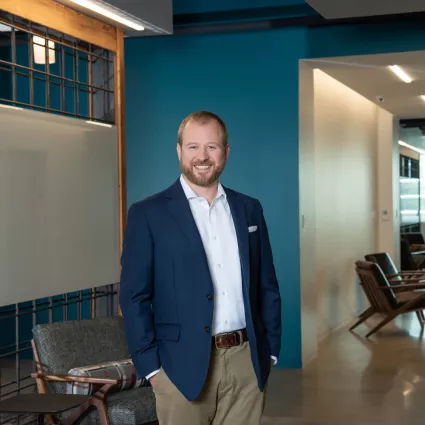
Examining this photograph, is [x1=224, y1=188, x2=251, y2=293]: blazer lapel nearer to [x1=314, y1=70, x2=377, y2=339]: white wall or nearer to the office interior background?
the office interior background

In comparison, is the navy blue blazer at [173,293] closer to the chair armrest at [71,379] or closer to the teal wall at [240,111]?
the chair armrest at [71,379]

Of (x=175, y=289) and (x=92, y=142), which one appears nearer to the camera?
(x=175, y=289)

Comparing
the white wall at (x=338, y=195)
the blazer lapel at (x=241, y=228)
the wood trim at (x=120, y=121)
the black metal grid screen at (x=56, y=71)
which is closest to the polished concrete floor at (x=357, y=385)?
the white wall at (x=338, y=195)

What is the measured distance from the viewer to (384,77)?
9.27 m

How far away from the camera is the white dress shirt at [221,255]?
3057 millimetres

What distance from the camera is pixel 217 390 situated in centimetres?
307

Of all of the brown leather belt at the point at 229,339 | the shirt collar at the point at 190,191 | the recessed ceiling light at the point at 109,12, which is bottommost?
the brown leather belt at the point at 229,339

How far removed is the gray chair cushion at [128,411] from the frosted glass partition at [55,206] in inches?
31.5

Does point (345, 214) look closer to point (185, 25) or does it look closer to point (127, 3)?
point (185, 25)

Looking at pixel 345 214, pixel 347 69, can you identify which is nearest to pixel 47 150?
pixel 347 69

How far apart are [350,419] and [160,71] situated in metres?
3.92

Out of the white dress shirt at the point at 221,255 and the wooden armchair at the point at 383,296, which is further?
the wooden armchair at the point at 383,296

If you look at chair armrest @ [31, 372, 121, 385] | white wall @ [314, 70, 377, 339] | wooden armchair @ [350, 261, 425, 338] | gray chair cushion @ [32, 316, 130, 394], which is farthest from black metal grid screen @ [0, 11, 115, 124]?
wooden armchair @ [350, 261, 425, 338]

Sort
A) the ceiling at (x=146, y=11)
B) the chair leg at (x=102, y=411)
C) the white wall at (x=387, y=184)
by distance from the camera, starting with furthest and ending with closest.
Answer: the white wall at (x=387, y=184), the ceiling at (x=146, y=11), the chair leg at (x=102, y=411)
